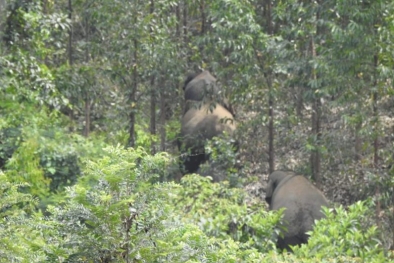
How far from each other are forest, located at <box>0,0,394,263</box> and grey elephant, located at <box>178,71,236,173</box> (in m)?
0.16

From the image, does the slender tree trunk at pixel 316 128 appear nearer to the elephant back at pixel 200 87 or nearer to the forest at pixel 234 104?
the forest at pixel 234 104

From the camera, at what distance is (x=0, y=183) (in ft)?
16.8

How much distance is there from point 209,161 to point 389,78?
14.6 feet

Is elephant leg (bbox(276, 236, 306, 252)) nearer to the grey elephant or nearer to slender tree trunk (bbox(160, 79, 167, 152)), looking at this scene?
the grey elephant

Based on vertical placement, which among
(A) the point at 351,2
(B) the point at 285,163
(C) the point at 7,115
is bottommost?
(B) the point at 285,163

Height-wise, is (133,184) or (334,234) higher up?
(133,184)

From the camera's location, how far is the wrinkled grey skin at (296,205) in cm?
1190

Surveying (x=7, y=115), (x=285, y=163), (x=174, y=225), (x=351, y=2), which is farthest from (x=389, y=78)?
(x=174, y=225)

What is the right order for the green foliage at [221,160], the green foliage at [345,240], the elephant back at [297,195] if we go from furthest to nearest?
the green foliage at [221,160], the elephant back at [297,195], the green foliage at [345,240]

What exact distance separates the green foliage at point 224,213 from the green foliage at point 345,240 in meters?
0.61

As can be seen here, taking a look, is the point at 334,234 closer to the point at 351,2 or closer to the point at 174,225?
the point at 351,2

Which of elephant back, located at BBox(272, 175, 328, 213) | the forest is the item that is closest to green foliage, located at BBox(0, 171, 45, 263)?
the forest

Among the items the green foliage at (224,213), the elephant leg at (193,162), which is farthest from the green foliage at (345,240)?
the elephant leg at (193,162)

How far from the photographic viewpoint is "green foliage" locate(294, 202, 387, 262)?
31.1 ft
